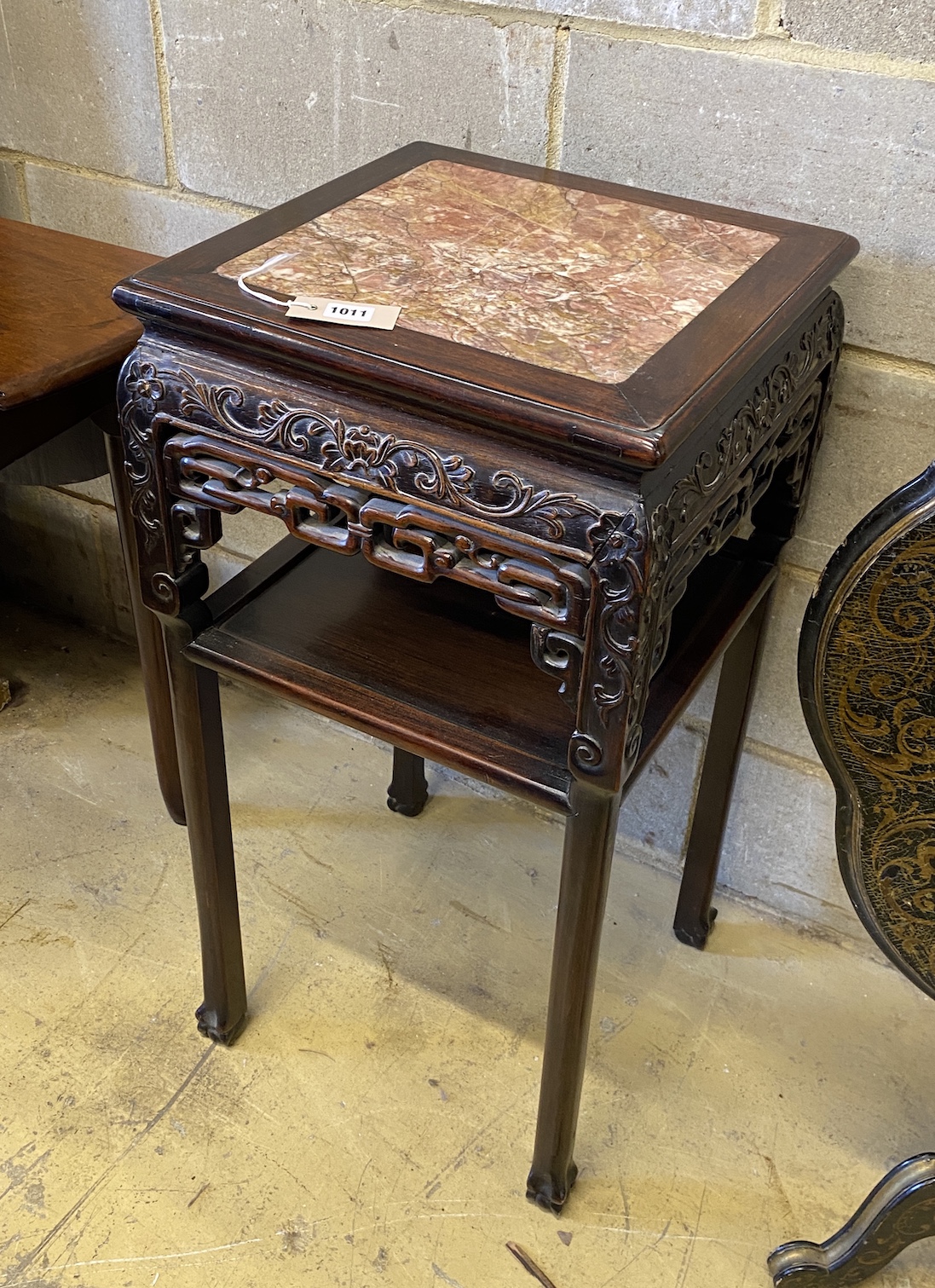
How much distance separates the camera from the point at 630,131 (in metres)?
1.31

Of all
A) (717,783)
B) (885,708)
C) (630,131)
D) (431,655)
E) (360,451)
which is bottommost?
(717,783)

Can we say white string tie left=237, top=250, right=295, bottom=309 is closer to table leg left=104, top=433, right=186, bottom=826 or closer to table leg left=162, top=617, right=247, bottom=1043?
table leg left=162, top=617, right=247, bottom=1043

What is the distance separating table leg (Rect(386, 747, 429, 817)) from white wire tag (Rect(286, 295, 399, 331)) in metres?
0.90

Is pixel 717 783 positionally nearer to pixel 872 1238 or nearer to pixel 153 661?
pixel 872 1238

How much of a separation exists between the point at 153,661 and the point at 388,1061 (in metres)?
0.61

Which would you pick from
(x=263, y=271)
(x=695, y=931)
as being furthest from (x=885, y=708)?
(x=695, y=931)

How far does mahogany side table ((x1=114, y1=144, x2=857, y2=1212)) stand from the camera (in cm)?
89

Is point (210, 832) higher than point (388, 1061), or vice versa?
point (210, 832)

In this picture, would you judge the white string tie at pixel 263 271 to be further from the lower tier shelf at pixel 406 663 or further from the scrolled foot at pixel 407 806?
the scrolled foot at pixel 407 806

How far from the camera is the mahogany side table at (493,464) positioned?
894 millimetres

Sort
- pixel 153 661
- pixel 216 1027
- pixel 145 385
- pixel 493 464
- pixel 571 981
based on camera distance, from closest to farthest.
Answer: pixel 493 464 < pixel 145 385 < pixel 571 981 < pixel 216 1027 < pixel 153 661

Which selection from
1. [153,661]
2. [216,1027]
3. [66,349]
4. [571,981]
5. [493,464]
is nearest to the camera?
[493,464]

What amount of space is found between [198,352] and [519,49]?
595 millimetres

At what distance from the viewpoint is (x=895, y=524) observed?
0.89 meters
